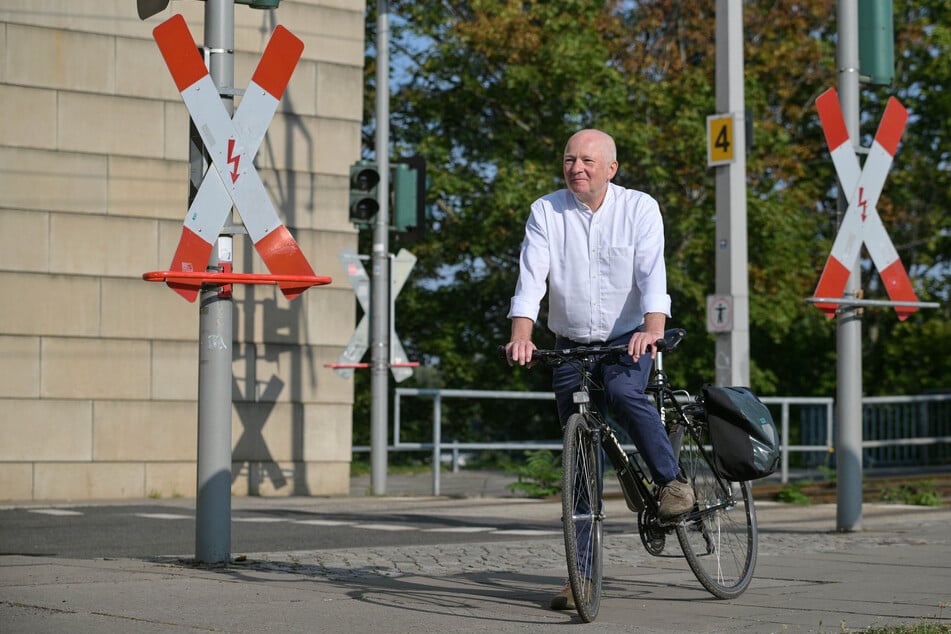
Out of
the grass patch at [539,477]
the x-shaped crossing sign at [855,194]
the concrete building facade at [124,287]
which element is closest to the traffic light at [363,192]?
the concrete building facade at [124,287]

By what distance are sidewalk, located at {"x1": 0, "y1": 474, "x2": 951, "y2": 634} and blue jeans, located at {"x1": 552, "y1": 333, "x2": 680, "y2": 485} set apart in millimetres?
606

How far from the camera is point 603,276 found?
5902mm

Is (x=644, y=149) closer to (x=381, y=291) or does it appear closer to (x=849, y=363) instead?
(x=381, y=291)

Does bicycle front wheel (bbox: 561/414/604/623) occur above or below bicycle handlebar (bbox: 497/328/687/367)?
→ below

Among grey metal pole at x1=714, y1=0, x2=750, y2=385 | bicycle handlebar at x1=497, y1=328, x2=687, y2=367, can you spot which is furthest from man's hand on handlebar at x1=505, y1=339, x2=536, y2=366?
grey metal pole at x1=714, y1=0, x2=750, y2=385

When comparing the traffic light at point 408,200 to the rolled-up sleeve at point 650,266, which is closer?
the rolled-up sleeve at point 650,266

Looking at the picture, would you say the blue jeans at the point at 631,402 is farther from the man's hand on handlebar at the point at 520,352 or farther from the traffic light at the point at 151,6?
the traffic light at the point at 151,6

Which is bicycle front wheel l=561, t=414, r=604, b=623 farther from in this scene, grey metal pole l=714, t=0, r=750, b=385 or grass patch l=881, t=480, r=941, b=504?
grass patch l=881, t=480, r=941, b=504

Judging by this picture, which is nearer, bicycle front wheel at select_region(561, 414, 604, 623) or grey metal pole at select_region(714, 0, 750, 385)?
bicycle front wheel at select_region(561, 414, 604, 623)

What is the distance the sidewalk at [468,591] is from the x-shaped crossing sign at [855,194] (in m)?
1.73

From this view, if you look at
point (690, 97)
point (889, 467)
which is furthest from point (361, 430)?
point (889, 467)

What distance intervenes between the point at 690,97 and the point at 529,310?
20.9 meters

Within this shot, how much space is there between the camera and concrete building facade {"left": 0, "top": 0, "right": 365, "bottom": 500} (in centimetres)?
1370

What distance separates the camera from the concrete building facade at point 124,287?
45.0 ft
